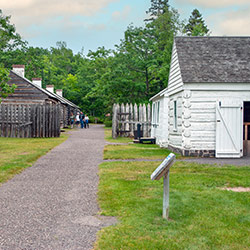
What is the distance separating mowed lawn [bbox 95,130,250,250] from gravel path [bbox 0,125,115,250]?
27cm

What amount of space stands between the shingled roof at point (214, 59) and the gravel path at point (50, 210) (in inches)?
252

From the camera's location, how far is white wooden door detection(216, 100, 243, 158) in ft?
46.4

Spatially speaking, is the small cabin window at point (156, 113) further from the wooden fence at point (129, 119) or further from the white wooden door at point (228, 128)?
the white wooden door at point (228, 128)

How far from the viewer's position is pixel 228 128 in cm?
1412

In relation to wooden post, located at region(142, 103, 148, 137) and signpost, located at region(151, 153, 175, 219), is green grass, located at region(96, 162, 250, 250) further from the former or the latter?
wooden post, located at region(142, 103, 148, 137)

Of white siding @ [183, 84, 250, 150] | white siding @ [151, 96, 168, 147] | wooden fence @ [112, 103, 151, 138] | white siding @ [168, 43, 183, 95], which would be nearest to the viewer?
white siding @ [183, 84, 250, 150]

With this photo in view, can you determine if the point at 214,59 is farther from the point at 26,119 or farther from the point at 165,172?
the point at 26,119

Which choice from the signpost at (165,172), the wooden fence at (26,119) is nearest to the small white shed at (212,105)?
the signpost at (165,172)

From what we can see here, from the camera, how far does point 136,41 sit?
114 ft

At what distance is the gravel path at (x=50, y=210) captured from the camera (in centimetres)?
471

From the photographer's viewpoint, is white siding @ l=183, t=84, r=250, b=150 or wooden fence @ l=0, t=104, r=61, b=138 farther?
wooden fence @ l=0, t=104, r=61, b=138

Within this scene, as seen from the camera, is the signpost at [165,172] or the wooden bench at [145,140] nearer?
the signpost at [165,172]

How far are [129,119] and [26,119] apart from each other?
702cm

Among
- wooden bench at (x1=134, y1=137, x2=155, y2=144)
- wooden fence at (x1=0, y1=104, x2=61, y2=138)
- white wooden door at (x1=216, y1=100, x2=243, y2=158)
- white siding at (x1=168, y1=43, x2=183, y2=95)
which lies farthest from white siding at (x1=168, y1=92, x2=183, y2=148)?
wooden fence at (x1=0, y1=104, x2=61, y2=138)
